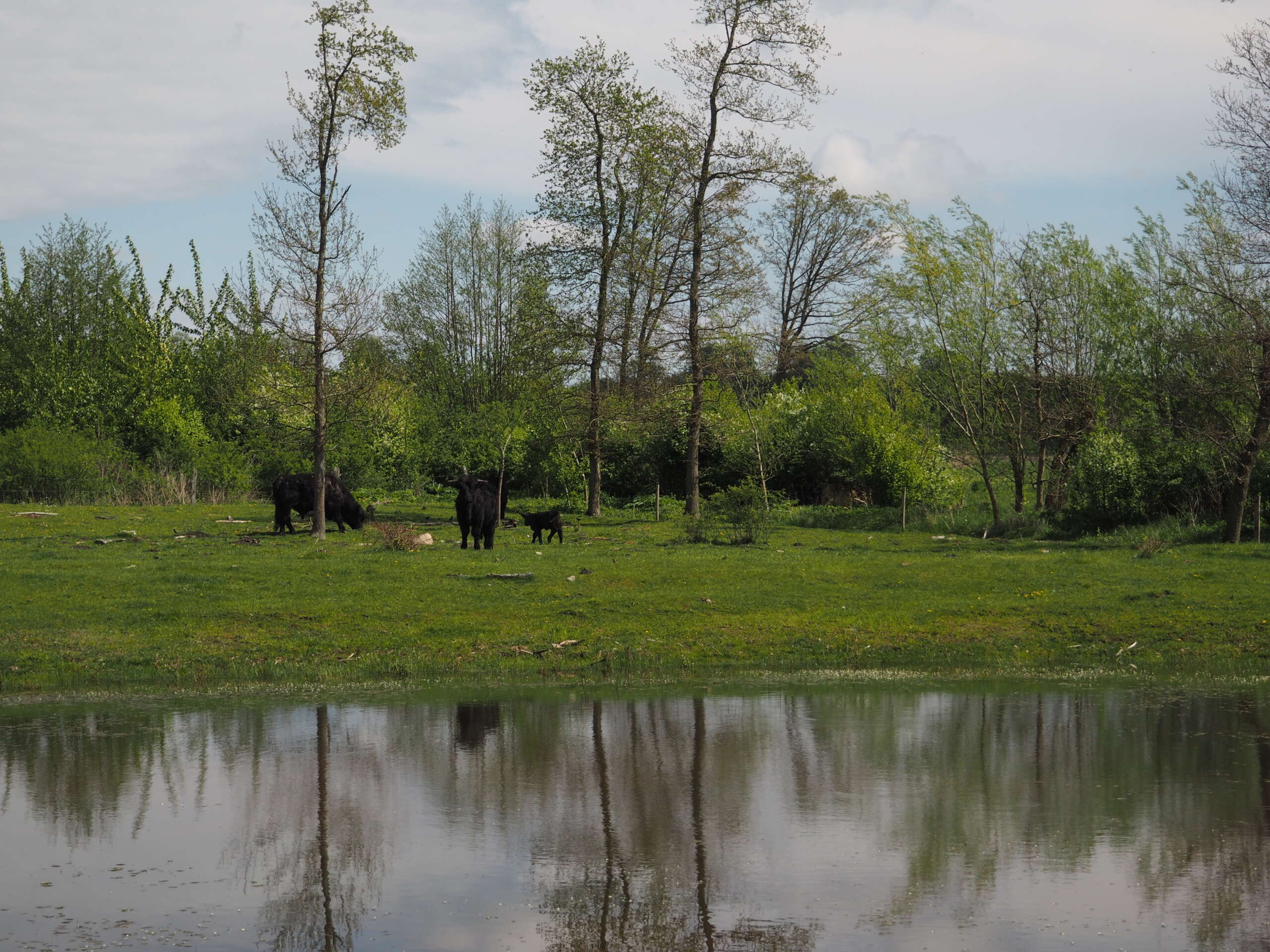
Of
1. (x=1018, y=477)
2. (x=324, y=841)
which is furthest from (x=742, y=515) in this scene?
(x=324, y=841)

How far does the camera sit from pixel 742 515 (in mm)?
28109

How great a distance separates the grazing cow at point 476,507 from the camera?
85.1 feet


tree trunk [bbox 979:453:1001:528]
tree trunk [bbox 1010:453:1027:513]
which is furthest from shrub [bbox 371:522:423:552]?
tree trunk [bbox 1010:453:1027:513]

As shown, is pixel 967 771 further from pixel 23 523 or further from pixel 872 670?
pixel 23 523

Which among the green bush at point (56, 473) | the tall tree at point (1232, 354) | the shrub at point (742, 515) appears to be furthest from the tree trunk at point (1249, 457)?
the green bush at point (56, 473)

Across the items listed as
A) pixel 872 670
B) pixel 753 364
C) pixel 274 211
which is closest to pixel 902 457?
pixel 753 364

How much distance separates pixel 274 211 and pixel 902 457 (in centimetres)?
2338

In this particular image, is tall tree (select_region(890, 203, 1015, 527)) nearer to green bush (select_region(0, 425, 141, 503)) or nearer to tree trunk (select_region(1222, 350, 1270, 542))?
tree trunk (select_region(1222, 350, 1270, 542))

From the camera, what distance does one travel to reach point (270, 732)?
11156 mm

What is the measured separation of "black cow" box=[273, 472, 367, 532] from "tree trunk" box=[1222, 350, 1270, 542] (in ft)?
73.2

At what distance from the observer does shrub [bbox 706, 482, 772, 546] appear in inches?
1104

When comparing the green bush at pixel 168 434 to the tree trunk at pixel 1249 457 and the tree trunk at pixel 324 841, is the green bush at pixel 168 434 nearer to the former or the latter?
the tree trunk at pixel 1249 457

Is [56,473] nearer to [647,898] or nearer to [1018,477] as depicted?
[1018,477]

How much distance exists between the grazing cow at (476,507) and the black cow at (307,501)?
622 cm
